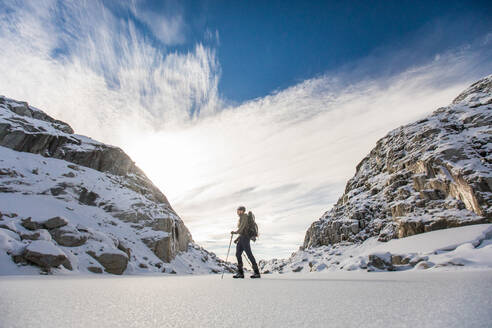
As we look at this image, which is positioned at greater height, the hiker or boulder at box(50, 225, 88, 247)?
boulder at box(50, 225, 88, 247)

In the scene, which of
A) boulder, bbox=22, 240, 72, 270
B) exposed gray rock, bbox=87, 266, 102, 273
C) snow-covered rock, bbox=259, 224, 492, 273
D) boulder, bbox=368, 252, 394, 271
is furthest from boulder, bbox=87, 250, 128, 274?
boulder, bbox=368, 252, 394, 271

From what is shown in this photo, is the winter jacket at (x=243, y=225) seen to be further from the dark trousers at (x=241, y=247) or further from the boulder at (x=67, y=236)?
the boulder at (x=67, y=236)

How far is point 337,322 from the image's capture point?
4.80 feet

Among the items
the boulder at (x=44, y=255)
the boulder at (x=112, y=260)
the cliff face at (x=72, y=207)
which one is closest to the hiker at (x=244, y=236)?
the boulder at (x=44, y=255)

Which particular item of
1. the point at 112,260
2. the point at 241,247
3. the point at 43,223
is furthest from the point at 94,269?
the point at 241,247

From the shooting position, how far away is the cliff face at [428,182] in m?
23.9

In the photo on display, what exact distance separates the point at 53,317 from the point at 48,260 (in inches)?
527

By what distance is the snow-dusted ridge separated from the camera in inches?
896

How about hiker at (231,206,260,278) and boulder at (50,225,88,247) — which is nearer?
hiker at (231,206,260,278)

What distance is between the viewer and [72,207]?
2877cm

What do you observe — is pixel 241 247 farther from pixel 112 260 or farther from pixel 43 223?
pixel 43 223

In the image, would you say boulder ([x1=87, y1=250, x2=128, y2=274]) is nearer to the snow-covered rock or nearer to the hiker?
the hiker

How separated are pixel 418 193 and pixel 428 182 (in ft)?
6.26

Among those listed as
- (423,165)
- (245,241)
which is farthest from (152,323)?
(423,165)
